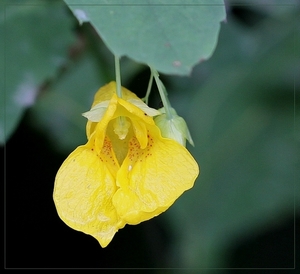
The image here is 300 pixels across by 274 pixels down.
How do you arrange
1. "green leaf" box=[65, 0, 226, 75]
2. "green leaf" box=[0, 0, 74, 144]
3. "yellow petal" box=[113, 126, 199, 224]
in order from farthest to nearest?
"green leaf" box=[0, 0, 74, 144] < "yellow petal" box=[113, 126, 199, 224] < "green leaf" box=[65, 0, 226, 75]

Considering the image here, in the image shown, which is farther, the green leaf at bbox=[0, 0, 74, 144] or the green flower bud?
→ the green leaf at bbox=[0, 0, 74, 144]

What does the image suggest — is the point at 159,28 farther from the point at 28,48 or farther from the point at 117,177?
the point at 28,48

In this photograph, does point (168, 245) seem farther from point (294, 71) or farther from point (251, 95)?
point (294, 71)

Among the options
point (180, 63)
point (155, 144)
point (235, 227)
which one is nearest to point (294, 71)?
point (235, 227)

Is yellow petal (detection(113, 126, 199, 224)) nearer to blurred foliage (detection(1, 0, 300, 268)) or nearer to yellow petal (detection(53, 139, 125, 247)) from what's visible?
yellow petal (detection(53, 139, 125, 247))

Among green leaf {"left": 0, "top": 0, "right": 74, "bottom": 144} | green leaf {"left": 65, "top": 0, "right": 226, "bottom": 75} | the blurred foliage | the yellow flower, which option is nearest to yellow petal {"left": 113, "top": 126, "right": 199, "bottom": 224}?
the yellow flower

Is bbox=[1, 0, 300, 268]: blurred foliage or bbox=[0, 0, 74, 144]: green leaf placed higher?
bbox=[0, 0, 74, 144]: green leaf

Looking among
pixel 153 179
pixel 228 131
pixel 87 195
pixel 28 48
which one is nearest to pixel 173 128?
pixel 153 179
